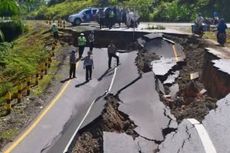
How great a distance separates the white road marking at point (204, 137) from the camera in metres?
12.4

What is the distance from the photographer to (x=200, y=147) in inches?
495

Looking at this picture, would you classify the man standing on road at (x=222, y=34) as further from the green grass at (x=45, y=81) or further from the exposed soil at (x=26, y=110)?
the green grass at (x=45, y=81)

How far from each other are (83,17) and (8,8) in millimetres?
7065

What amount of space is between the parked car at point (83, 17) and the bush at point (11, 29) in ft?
16.3

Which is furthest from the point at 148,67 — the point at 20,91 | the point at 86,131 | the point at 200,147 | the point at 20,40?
the point at 20,40

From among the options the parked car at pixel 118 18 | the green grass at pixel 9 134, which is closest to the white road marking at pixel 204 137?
the green grass at pixel 9 134

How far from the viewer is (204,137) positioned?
13312 millimetres

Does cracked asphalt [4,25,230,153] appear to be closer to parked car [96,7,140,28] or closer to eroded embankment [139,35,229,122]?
eroded embankment [139,35,229,122]

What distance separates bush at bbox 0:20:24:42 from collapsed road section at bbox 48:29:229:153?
14938 mm

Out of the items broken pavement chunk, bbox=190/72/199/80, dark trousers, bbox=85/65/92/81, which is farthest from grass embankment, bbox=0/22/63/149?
broken pavement chunk, bbox=190/72/199/80

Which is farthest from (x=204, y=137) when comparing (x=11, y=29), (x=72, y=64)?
(x=11, y=29)

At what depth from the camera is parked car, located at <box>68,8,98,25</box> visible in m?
47.3

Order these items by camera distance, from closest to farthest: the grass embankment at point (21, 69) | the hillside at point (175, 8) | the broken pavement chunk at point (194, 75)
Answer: the grass embankment at point (21, 69), the broken pavement chunk at point (194, 75), the hillside at point (175, 8)

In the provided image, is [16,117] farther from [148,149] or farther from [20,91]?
[148,149]
